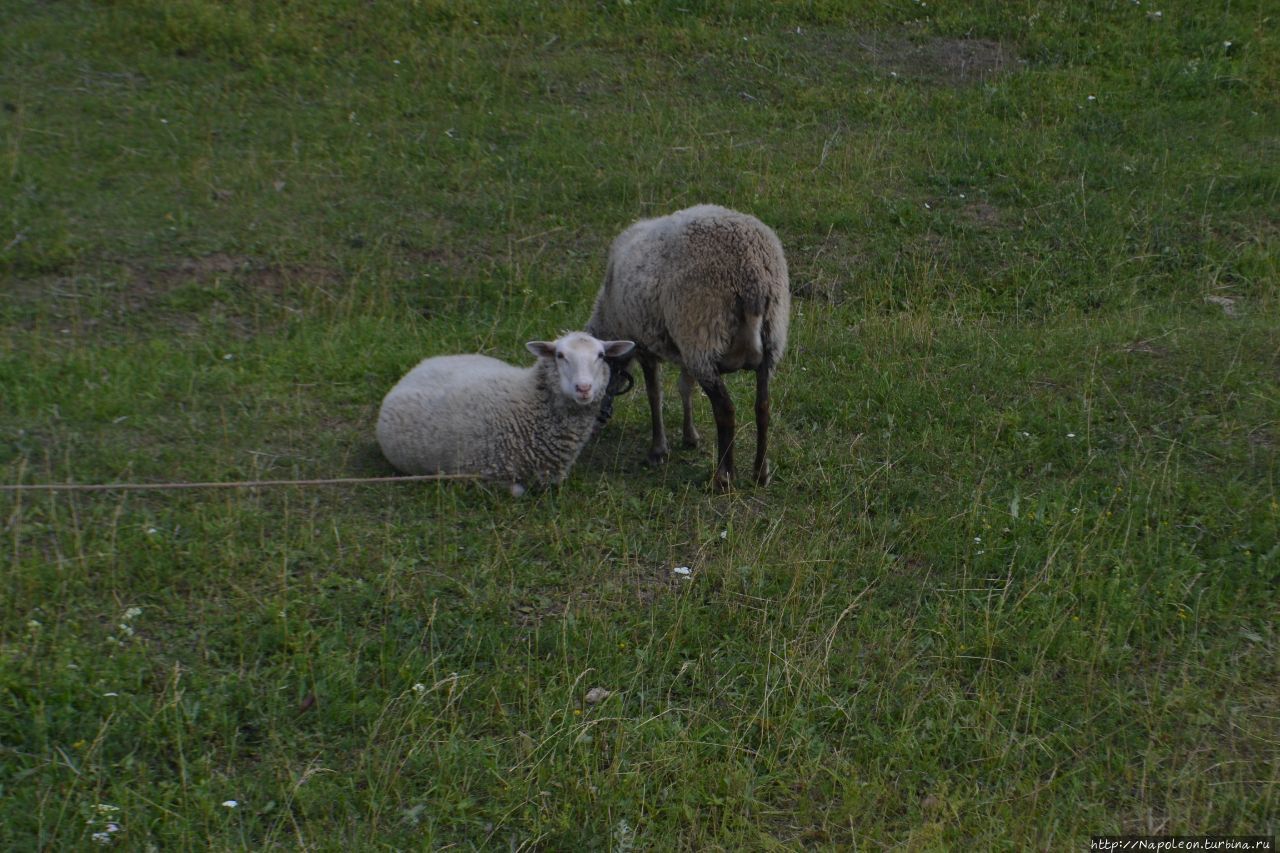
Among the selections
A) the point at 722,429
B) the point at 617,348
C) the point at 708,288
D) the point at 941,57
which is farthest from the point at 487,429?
the point at 941,57

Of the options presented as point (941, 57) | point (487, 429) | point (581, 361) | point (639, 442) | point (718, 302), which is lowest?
point (639, 442)

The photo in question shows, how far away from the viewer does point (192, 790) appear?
4254mm

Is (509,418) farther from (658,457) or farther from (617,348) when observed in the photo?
(658,457)

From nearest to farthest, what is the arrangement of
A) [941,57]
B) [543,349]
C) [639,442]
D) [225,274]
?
1. [543,349]
2. [639,442]
3. [225,274]
4. [941,57]

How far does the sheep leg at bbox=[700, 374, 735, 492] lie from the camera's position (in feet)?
22.3

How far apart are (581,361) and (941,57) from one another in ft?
29.3

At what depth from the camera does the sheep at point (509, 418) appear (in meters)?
6.75

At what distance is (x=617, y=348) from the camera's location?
7082 mm

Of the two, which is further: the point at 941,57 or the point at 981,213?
the point at 941,57

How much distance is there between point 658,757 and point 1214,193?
9.18 m

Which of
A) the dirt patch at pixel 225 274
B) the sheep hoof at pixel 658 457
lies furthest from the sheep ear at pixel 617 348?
the dirt patch at pixel 225 274

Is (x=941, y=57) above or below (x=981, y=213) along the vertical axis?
above

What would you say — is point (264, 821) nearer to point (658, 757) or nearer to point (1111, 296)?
point (658, 757)

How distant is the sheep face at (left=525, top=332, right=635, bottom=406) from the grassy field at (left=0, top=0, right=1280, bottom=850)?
1.85 feet
